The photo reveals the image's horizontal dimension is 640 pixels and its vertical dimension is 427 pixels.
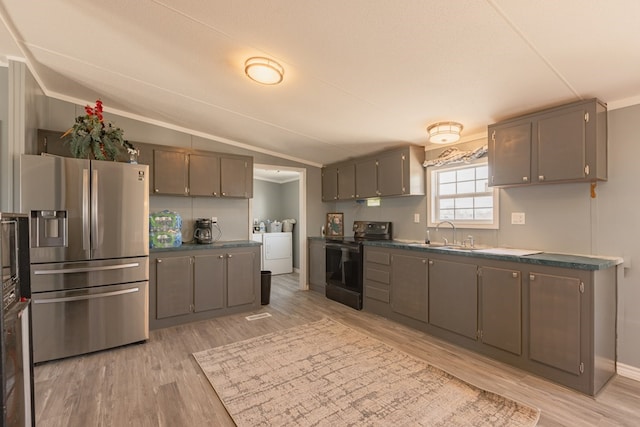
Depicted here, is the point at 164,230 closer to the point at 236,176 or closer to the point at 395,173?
the point at 236,176

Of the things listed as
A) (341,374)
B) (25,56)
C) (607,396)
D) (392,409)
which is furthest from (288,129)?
(607,396)

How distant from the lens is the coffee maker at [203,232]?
4.01 metres

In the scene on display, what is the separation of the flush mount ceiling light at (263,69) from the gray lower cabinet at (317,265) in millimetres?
3021

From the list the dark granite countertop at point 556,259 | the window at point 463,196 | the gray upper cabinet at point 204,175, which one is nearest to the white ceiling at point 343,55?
the window at point 463,196

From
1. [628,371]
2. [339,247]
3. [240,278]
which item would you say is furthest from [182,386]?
[628,371]

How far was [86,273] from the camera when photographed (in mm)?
2785

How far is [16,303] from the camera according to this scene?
1278 mm

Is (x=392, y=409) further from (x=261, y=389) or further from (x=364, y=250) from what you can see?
(x=364, y=250)

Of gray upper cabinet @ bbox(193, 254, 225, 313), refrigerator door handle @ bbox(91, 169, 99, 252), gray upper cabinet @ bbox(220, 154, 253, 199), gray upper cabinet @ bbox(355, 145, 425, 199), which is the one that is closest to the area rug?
gray upper cabinet @ bbox(193, 254, 225, 313)

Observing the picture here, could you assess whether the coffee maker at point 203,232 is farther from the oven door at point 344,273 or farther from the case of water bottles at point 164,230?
the oven door at point 344,273

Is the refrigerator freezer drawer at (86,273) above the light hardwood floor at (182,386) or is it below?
above

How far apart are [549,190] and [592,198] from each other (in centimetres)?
32

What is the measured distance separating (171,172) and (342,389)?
323 centimetres

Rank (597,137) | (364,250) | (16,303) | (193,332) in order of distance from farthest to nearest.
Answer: (364,250) → (193,332) → (597,137) → (16,303)
